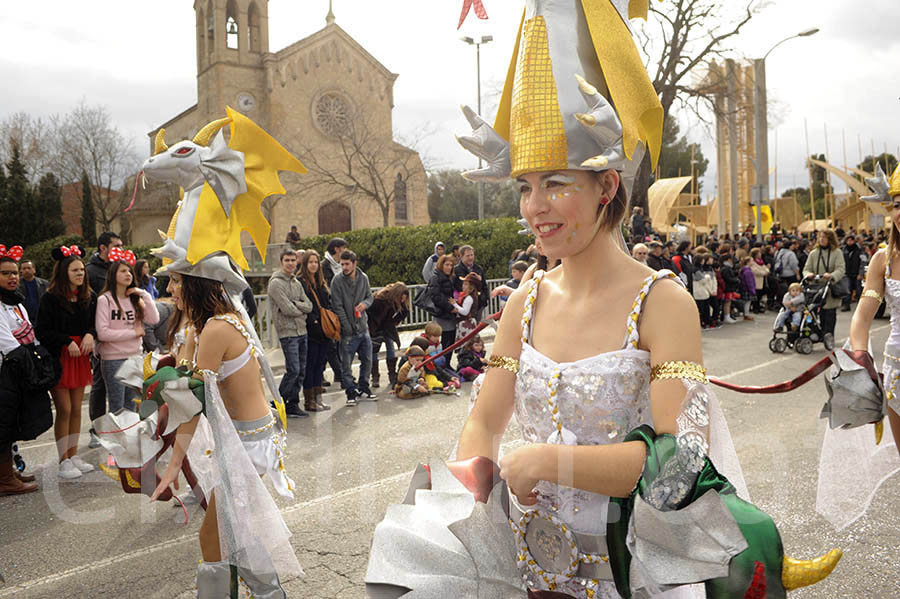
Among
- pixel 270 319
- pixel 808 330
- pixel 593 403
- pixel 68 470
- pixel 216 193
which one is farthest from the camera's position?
pixel 270 319

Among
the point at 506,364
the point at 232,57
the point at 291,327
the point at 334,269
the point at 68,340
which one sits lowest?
the point at 291,327

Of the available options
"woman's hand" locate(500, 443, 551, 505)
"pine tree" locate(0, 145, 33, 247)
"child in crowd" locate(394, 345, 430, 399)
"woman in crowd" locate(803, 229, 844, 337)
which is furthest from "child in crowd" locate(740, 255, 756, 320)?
"pine tree" locate(0, 145, 33, 247)

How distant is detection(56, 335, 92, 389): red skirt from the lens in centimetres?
628

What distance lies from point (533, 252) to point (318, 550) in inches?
346

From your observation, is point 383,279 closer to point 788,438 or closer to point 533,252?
point 533,252

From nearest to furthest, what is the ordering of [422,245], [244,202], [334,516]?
[244,202] < [334,516] < [422,245]

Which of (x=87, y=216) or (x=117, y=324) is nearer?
(x=117, y=324)

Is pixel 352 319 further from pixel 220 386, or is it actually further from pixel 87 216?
pixel 87 216

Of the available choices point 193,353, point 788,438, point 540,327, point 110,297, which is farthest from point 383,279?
point 540,327

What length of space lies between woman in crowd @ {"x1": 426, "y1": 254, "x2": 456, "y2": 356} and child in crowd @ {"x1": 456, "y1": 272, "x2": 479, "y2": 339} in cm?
11

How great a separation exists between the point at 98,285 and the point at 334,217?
32049mm

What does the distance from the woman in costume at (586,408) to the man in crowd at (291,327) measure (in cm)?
662

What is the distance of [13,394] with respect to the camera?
5633mm

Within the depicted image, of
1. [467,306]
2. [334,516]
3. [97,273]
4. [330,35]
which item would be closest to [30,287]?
[97,273]
